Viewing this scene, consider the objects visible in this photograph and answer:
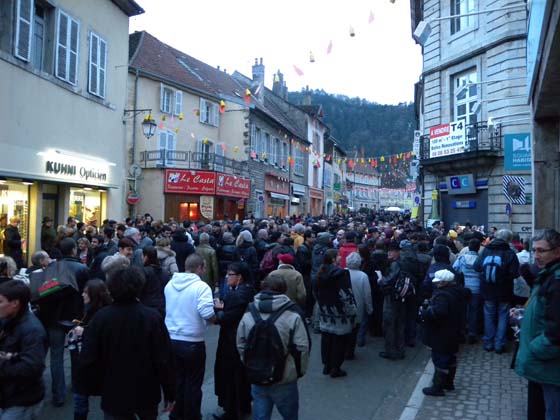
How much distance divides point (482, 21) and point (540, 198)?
12.4 m

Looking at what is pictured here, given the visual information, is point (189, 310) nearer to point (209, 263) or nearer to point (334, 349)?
point (334, 349)

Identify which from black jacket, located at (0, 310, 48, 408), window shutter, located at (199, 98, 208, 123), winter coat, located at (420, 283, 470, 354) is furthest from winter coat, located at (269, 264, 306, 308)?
window shutter, located at (199, 98, 208, 123)

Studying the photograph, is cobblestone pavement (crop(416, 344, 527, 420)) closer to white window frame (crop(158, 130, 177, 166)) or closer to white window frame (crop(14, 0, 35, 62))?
white window frame (crop(14, 0, 35, 62))

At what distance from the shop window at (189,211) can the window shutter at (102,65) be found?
33.8 feet

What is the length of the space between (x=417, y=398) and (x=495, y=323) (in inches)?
96.1

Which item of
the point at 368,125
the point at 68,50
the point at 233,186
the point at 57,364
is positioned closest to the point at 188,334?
the point at 57,364

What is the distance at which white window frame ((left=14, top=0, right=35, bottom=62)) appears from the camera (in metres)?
10.3

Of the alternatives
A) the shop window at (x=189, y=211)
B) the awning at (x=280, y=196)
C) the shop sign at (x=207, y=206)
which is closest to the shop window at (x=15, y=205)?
the shop window at (x=189, y=211)

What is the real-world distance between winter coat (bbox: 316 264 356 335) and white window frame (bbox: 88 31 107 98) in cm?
1050

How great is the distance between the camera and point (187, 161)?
81.5ft

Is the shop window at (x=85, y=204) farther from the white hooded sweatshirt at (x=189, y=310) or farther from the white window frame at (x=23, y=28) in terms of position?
the white hooded sweatshirt at (x=189, y=310)

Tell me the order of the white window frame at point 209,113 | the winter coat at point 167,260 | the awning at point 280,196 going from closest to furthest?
the winter coat at point 167,260
the white window frame at point 209,113
the awning at point 280,196

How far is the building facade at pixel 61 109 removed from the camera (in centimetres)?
1041

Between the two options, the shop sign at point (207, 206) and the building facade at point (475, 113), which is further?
the shop sign at point (207, 206)
